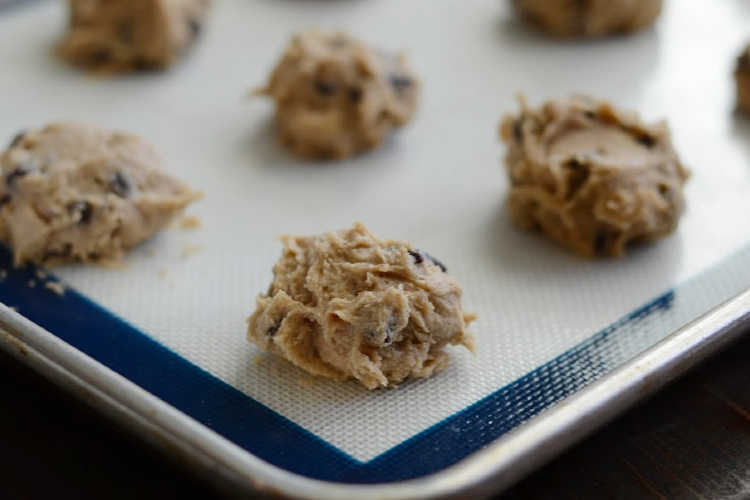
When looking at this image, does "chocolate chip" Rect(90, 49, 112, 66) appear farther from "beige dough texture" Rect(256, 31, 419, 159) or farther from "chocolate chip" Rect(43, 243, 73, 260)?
"chocolate chip" Rect(43, 243, 73, 260)

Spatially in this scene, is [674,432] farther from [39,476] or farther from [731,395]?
[39,476]

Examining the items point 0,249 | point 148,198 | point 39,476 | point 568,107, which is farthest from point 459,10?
point 39,476

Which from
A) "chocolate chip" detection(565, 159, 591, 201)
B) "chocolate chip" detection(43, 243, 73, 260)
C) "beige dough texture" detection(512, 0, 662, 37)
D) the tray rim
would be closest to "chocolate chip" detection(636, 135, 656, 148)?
"chocolate chip" detection(565, 159, 591, 201)

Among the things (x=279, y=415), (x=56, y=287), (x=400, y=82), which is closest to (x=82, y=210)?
(x=56, y=287)

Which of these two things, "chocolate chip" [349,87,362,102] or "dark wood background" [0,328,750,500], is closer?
"dark wood background" [0,328,750,500]

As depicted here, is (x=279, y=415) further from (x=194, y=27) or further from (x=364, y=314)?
(x=194, y=27)

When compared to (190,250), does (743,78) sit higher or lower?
higher
